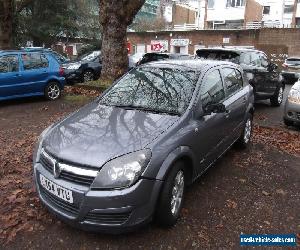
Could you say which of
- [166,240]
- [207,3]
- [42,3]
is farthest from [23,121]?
[207,3]

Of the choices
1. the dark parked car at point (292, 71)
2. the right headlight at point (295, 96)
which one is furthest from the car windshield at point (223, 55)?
the dark parked car at point (292, 71)

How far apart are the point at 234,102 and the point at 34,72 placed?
Result: 6.69m

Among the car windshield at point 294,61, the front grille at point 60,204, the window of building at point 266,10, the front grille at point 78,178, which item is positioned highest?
the window of building at point 266,10

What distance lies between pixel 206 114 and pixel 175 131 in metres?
0.74

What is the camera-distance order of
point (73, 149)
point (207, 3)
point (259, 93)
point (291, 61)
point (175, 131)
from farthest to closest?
point (207, 3)
point (291, 61)
point (259, 93)
point (175, 131)
point (73, 149)

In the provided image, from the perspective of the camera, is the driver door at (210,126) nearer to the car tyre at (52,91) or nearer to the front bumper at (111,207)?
the front bumper at (111,207)

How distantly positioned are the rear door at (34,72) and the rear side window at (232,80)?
630cm

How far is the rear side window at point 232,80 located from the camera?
18.3 ft

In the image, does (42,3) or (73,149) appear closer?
(73,149)

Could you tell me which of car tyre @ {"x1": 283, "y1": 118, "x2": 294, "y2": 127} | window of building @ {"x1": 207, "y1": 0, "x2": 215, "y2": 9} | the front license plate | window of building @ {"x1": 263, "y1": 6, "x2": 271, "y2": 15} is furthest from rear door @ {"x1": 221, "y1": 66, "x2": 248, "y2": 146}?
window of building @ {"x1": 263, "y1": 6, "x2": 271, "y2": 15}

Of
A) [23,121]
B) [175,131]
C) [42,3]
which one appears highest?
[42,3]

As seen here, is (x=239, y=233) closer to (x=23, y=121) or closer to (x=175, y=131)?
(x=175, y=131)

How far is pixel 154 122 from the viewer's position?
157 inches

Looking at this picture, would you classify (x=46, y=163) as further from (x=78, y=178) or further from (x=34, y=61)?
(x=34, y=61)
